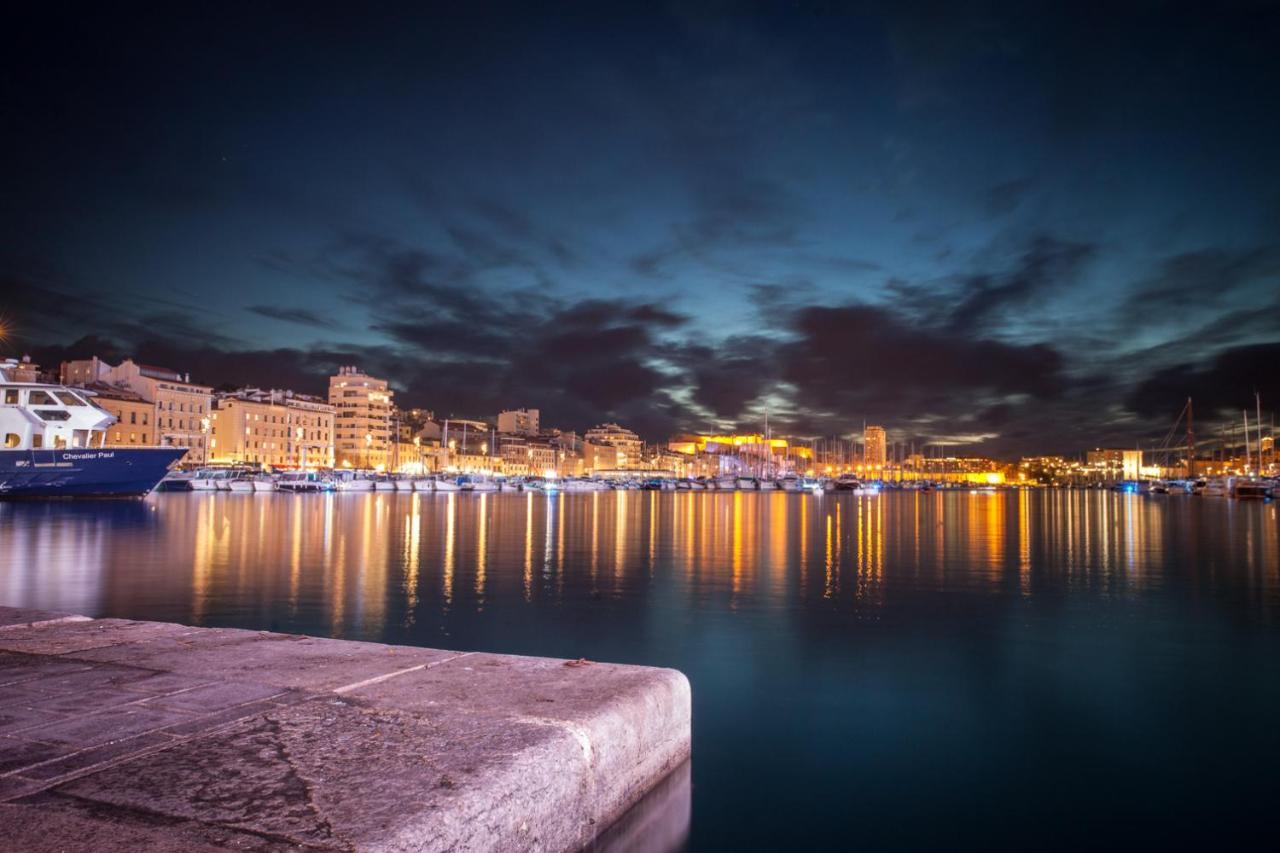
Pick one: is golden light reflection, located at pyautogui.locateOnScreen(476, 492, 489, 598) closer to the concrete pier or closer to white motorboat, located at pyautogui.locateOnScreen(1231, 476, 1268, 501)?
the concrete pier

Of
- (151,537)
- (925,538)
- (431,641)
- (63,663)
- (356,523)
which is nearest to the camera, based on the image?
(63,663)

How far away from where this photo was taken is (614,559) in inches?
909

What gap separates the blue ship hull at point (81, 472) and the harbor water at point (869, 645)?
1267 inches

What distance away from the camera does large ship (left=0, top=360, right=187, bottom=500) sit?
53.1m

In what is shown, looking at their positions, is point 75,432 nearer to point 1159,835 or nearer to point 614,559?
point 614,559

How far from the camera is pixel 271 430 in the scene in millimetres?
125438

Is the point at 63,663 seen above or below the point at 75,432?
below

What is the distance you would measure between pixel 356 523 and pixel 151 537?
10473mm

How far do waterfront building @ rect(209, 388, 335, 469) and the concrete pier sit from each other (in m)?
Answer: 126

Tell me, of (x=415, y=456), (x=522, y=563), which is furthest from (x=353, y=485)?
(x=522, y=563)

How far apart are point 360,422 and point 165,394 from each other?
1935 inches

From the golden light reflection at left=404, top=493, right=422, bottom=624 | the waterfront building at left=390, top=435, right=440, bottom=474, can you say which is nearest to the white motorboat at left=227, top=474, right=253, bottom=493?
the golden light reflection at left=404, top=493, right=422, bottom=624

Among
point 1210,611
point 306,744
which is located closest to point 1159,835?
point 306,744

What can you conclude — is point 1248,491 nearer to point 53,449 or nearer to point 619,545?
point 619,545
